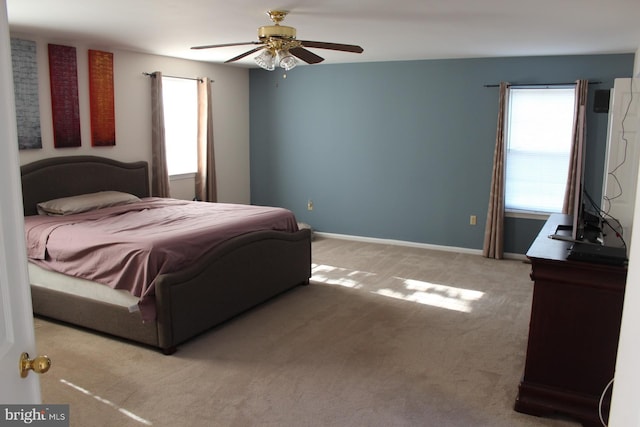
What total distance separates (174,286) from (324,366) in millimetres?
1094

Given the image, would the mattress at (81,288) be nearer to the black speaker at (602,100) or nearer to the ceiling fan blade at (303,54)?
the ceiling fan blade at (303,54)

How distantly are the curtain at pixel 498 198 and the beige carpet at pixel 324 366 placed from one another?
117cm

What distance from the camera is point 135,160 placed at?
5.78 meters

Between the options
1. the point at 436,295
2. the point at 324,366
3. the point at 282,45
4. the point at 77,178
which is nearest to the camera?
the point at 324,366

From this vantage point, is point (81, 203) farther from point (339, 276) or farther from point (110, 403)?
point (339, 276)

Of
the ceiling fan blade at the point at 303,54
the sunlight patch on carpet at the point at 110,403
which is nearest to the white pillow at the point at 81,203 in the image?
the sunlight patch on carpet at the point at 110,403

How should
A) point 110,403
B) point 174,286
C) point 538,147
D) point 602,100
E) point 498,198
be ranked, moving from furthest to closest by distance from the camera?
point 498,198, point 538,147, point 602,100, point 174,286, point 110,403

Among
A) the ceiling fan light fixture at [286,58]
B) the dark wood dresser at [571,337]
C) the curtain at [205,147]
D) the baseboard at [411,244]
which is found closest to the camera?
the dark wood dresser at [571,337]

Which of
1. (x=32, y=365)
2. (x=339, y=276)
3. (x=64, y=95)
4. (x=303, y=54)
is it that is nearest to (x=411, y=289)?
(x=339, y=276)

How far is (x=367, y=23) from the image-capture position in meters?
3.99

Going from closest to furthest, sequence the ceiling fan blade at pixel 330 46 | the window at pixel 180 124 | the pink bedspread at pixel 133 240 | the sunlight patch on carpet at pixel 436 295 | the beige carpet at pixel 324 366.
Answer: the beige carpet at pixel 324 366, the pink bedspread at pixel 133 240, the ceiling fan blade at pixel 330 46, the sunlight patch on carpet at pixel 436 295, the window at pixel 180 124

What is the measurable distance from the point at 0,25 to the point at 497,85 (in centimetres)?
548

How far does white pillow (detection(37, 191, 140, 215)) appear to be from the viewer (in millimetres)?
4532

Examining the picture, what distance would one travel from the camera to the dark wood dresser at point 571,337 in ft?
8.47
